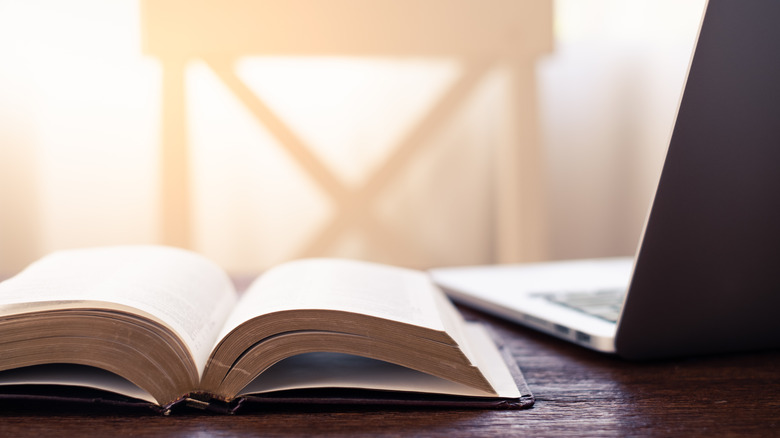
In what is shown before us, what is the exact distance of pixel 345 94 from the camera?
235 centimetres

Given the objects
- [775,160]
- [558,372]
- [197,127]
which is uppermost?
[197,127]

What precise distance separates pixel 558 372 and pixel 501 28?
1914mm

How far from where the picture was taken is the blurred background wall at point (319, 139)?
7.32 feet

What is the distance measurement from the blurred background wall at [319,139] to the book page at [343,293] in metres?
1.64

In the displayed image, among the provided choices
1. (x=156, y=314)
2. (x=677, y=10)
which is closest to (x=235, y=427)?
(x=156, y=314)

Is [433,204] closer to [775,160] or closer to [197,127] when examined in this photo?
[197,127]

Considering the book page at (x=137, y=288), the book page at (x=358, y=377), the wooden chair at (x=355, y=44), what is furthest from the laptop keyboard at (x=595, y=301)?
the wooden chair at (x=355, y=44)

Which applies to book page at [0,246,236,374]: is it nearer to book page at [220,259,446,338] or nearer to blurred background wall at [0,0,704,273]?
book page at [220,259,446,338]

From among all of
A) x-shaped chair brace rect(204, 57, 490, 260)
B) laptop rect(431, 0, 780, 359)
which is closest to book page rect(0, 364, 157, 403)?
laptop rect(431, 0, 780, 359)

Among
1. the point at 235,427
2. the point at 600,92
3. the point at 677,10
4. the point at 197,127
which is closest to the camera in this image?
the point at 235,427

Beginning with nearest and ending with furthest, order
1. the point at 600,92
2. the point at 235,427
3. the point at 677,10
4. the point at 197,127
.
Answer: the point at 235,427 < the point at 677,10 < the point at 197,127 < the point at 600,92

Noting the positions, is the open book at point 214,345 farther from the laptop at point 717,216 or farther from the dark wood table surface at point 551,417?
the laptop at point 717,216

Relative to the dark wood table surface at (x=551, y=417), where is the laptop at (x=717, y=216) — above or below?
above

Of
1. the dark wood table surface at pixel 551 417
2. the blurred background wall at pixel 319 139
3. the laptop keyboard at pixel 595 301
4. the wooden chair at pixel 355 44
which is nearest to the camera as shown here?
the dark wood table surface at pixel 551 417
